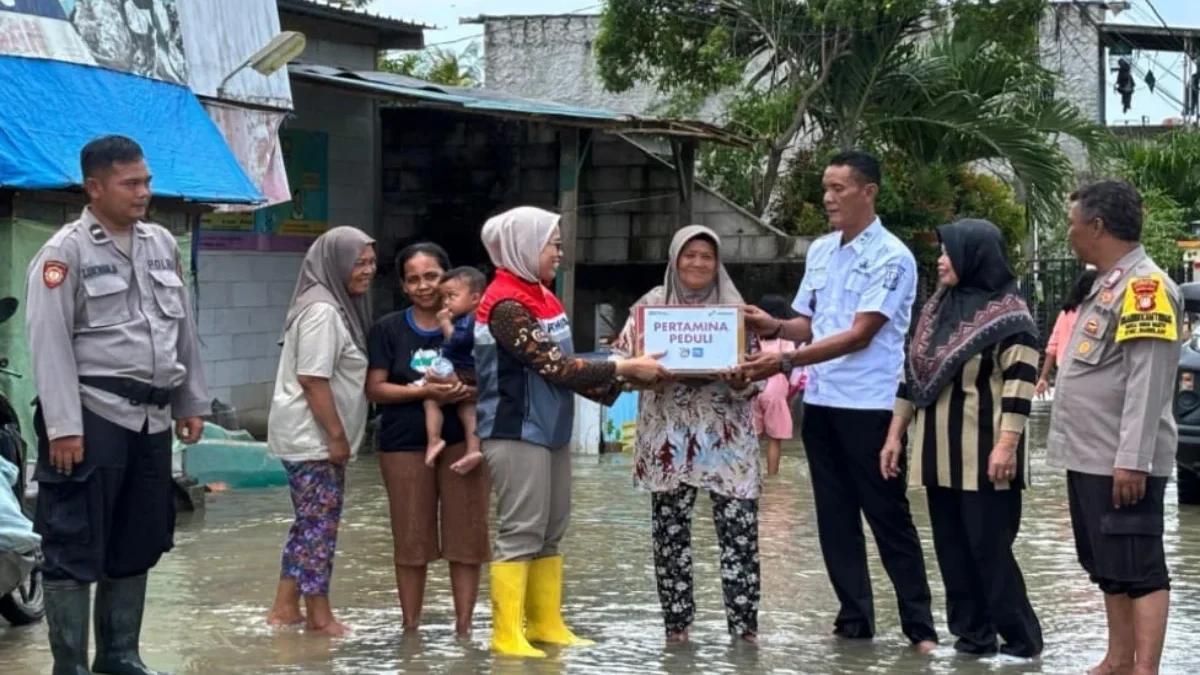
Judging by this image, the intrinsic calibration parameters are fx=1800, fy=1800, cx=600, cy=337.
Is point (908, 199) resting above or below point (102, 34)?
below

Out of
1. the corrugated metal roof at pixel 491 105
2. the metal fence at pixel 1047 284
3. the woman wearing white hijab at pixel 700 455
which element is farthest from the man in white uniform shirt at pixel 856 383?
the metal fence at pixel 1047 284

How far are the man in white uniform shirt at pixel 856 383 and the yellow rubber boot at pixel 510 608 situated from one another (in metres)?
1.20

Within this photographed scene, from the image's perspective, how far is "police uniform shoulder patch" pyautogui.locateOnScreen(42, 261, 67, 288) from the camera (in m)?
6.09

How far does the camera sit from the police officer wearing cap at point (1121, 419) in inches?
241

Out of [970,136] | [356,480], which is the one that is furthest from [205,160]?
[970,136]

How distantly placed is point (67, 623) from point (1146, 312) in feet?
12.6

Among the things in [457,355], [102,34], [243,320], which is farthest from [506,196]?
[457,355]

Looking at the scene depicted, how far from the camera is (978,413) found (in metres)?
6.93

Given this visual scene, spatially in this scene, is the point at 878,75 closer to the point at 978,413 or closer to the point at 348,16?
the point at 348,16

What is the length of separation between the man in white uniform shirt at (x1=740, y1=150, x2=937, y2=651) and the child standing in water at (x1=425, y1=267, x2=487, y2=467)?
1.17 m

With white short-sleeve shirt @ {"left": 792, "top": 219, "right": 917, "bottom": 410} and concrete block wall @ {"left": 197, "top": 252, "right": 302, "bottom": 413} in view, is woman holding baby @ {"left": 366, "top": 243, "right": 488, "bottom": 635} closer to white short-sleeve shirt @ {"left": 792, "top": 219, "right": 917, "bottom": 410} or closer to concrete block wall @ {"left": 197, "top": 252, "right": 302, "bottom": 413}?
white short-sleeve shirt @ {"left": 792, "top": 219, "right": 917, "bottom": 410}

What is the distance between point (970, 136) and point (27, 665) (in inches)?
622

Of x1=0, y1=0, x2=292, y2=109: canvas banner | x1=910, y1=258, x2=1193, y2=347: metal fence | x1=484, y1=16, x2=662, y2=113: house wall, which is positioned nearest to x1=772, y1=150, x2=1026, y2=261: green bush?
x1=910, y1=258, x2=1193, y2=347: metal fence

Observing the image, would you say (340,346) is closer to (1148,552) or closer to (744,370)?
(744,370)
